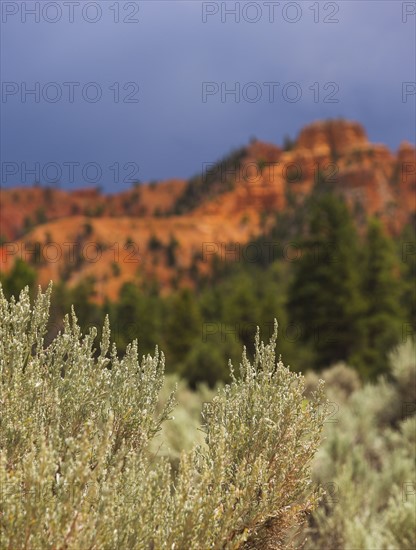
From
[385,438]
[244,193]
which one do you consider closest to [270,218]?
[244,193]

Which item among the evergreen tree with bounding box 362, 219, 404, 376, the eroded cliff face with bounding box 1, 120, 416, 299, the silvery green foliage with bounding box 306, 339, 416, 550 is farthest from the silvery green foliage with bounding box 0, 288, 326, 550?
the eroded cliff face with bounding box 1, 120, 416, 299

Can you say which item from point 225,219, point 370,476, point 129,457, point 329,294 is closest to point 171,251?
point 225,219

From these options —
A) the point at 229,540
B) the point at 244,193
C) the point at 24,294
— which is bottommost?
the point at 229,540

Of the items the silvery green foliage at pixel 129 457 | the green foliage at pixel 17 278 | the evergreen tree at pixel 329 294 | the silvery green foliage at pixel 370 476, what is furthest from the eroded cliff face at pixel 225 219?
the silvery green foliage at pixel 129 457

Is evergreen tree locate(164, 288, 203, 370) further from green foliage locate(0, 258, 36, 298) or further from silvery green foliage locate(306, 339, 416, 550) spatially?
silvery green foliage locate(306, 339, 416, 550)

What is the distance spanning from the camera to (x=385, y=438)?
1205 centimetres

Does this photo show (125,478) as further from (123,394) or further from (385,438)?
(385,438)

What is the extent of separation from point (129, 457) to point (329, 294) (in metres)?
28.7

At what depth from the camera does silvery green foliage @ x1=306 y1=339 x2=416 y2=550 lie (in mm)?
6406

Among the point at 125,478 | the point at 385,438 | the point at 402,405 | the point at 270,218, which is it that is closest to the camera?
the point at 125,478

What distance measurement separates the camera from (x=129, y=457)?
3438 mm

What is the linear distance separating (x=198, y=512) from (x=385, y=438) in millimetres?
9786

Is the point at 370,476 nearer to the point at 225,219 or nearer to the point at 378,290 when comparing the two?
the point at 378,290

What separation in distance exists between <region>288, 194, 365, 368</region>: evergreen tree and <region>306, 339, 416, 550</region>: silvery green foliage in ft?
50.1
